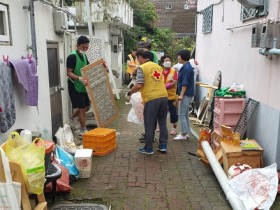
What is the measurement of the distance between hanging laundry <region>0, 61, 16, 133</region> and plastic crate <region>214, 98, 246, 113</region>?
342cm

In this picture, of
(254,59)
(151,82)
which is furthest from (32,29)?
(254,59)

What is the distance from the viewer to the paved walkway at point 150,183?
13.0ft

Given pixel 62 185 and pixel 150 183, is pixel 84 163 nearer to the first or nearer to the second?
pixel 62 185

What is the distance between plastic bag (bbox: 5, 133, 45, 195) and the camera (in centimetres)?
293

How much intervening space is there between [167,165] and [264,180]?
1.82 meters

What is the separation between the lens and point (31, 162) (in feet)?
9.74

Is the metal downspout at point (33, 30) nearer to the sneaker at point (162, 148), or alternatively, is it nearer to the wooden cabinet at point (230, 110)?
the sneaker at point (162, 148)

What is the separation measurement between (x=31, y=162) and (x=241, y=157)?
2.89 meters

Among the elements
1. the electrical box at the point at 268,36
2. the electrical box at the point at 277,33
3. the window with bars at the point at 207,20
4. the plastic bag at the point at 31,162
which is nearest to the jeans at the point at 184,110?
the electrical box at the point at 268,36

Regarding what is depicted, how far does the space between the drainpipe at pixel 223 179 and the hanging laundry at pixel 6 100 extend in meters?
2.78

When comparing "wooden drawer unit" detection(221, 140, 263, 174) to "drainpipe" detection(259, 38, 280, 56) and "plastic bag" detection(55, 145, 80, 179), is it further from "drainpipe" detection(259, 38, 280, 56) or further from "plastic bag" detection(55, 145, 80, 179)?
"plastic bag" detection(55, 145, 80, 179)

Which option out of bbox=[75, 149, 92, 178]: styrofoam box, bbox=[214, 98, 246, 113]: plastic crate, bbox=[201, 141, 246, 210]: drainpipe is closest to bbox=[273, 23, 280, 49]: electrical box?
bbox=[214, 98, 246, 113]: plastic crate

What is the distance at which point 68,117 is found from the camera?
726 centimetres

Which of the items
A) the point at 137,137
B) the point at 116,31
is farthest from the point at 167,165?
the point at 116,31
